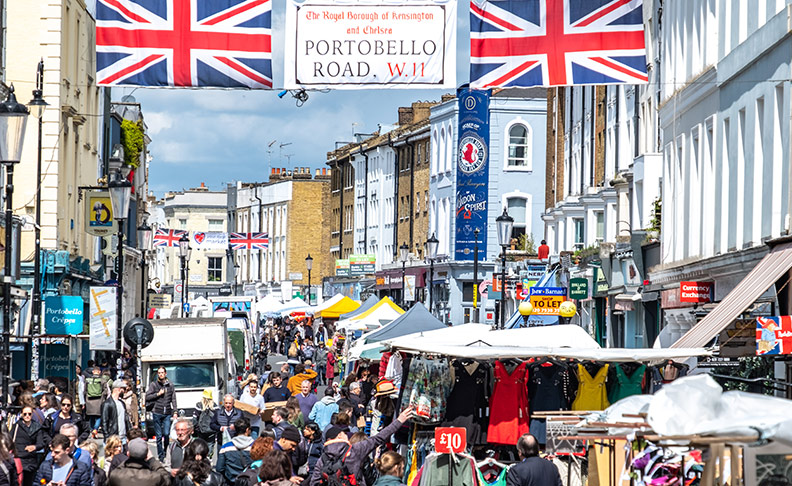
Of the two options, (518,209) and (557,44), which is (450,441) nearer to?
(557,44)

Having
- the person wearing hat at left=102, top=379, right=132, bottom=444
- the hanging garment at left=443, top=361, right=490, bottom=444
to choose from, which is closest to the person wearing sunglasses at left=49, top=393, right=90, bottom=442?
the person wearing hat at left=102, top=379, right=132, bottom=444

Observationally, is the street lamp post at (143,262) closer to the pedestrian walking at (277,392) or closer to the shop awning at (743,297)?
the pedestrian walking at (277,392)

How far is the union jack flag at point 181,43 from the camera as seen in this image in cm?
1698

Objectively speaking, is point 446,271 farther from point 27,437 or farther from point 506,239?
point 27,437

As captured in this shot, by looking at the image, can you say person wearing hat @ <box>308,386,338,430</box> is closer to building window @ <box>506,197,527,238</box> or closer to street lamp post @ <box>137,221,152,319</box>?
street lamp post @ <box>137,221,152,319</box>

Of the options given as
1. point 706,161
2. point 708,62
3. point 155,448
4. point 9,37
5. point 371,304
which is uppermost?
point 9,37

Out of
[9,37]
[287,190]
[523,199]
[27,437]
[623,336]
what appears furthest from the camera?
[287,190]

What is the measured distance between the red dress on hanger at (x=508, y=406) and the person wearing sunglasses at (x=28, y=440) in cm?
524

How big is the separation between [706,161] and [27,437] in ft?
44.1

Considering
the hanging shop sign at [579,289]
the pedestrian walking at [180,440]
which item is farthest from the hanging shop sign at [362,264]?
the pedestrian walking at [180,440]

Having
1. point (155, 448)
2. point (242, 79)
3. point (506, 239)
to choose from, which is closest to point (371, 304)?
point (506, 239)

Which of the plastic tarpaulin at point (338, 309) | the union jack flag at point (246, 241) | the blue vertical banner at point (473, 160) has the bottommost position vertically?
the plastic tarpaulin at point (338, 309)

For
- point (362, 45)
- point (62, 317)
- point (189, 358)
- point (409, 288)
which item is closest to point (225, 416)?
point (362, 45)

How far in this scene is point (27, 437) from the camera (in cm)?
1605
